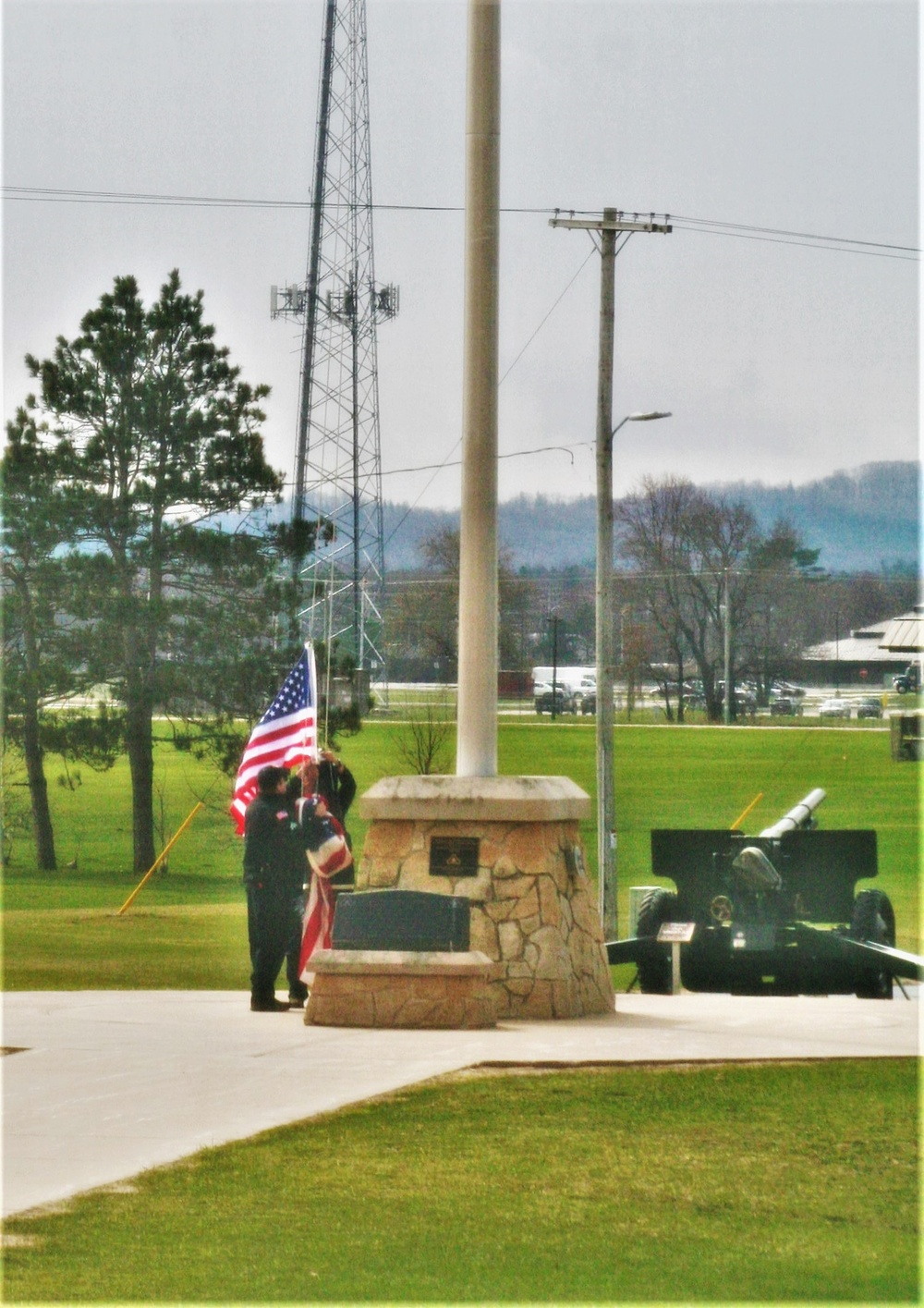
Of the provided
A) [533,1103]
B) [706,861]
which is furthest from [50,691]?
[533,1103]

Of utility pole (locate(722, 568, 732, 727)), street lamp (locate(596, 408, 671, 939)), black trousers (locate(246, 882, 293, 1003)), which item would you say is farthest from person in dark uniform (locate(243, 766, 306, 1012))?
utility pole (locate(722, 568, 732, 727))

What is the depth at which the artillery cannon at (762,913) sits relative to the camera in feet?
46.9

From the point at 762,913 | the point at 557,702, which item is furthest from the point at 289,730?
the point at 557,702

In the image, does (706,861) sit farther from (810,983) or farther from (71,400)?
(71,400)

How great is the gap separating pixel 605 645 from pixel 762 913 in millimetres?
13104

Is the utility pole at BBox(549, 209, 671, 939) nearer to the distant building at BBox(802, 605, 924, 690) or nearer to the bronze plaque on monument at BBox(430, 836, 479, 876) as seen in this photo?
the bronze plaque on monument at BBox(430, 836, 479, 876)

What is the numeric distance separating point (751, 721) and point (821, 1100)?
82.0m

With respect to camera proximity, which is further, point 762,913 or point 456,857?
point 762,913

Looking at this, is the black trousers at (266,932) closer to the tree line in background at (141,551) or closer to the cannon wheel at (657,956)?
the cannon wheel at (657,956)

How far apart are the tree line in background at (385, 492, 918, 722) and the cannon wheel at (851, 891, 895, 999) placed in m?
60.5

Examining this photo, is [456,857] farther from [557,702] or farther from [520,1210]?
[557,702]

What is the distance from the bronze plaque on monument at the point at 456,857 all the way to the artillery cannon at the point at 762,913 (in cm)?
361

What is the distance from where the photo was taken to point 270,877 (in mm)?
11102

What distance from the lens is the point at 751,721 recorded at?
3501 inches
